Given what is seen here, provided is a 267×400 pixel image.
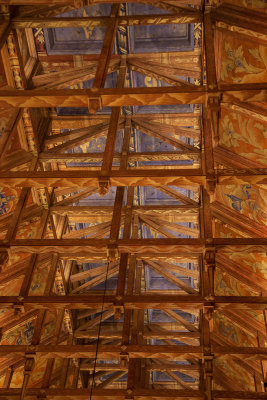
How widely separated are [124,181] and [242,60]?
2800 mm

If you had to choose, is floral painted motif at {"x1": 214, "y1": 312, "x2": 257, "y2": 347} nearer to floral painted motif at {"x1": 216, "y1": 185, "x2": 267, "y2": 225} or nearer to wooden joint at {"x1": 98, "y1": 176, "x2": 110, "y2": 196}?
floral painted motif at {"x1": 216, "y1": 185, "x2": 267, "y2": 225}

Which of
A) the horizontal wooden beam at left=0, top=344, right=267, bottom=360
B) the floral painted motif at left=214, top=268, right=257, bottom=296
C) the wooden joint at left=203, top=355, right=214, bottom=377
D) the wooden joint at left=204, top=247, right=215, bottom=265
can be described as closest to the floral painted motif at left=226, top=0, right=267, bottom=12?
the wooden joint at left=204, top=247, right=215, bottom=265

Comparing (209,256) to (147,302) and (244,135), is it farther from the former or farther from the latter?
(244,135)

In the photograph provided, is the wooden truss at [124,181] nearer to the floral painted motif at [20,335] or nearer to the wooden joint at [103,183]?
the wooden joint at [103,183]

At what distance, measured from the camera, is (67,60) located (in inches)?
416

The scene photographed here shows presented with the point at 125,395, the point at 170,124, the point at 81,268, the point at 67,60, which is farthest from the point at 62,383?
the point at 67,60

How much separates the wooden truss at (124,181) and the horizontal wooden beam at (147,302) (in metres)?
0.02

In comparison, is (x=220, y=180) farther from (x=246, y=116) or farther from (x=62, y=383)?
(x=62, y=383)

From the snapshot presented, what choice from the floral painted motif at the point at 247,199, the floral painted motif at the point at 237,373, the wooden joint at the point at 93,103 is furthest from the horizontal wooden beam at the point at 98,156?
the floral painted motif at the point at 237,373

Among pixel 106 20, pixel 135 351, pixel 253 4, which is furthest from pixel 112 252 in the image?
pixel 253 4

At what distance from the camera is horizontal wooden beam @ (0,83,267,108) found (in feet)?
21.8

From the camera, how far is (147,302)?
8.89 m

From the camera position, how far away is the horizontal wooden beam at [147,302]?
28.2 ft

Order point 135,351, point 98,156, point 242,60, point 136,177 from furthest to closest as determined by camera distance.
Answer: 1. point 98,156
2. point 135,351
3. point 242,60
4. point 136,177
